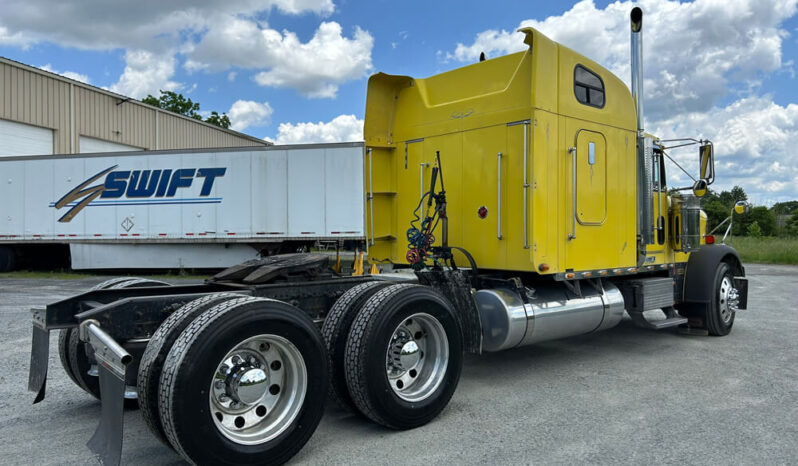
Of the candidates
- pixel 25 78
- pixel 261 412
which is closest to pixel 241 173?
pixel 25 78

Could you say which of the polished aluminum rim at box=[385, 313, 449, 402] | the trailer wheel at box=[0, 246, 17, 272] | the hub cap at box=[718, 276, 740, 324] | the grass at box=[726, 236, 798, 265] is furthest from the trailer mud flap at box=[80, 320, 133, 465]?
the grass at box=[726, 236, 798, 265]

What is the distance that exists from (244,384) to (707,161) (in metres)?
6.60

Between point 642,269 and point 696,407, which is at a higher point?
point 642,269

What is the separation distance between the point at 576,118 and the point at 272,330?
4007 millimetres

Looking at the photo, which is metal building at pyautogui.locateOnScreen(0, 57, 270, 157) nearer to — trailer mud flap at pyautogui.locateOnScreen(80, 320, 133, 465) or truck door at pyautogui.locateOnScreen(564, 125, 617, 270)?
trailer mud flap at pyautogui.locateOnScreen(80, 320, 133, 465)

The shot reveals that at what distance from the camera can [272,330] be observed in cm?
334

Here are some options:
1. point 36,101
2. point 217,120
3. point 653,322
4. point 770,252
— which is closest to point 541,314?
point 653,322

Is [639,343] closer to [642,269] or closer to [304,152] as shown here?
[642,269]

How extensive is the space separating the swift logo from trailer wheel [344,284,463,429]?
42.2 feet

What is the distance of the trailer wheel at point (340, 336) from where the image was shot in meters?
4.02

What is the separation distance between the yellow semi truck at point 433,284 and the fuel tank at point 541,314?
0.07ft

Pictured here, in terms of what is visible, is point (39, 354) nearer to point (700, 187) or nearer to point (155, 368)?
point (155, 368)

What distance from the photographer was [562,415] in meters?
4.42

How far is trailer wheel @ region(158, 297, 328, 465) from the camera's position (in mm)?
2977
